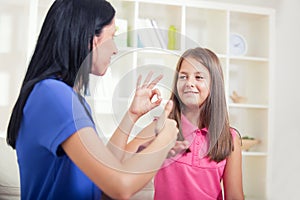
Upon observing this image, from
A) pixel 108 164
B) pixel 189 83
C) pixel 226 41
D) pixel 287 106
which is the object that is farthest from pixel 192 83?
pixel 287 106

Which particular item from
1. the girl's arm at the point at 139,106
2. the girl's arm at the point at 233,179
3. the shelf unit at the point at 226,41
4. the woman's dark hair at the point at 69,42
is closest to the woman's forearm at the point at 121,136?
the girl's arm at the point at 139,106

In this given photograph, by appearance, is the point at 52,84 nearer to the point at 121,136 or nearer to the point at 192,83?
the point at 121,136

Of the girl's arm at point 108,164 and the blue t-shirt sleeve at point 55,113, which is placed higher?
the blue t-shirt sleeve at point 55,113

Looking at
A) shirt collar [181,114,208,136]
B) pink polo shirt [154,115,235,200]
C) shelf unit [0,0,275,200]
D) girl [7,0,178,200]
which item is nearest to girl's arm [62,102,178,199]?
girl [7,0,178,200]

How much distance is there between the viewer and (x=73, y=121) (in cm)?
81

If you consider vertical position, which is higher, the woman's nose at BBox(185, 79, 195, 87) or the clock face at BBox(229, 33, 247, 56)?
the clock face at BBox(229, 33, 247, 56)

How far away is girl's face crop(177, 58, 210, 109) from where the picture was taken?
3.39 feet

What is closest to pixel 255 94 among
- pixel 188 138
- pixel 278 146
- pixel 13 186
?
pixel 278 146

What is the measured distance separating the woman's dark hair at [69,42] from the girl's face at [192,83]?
0.21 m

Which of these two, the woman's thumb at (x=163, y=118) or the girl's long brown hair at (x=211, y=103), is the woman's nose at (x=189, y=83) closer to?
the girl's long brown hair at (x=211, y=103)

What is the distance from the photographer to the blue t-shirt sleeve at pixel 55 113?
0.80 meters

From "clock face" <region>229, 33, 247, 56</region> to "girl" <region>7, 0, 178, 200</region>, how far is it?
75.1 inches

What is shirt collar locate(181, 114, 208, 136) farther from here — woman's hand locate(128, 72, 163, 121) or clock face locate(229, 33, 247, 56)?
clock face locate(229, 33, 247, 56)

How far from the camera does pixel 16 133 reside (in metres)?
0.94
